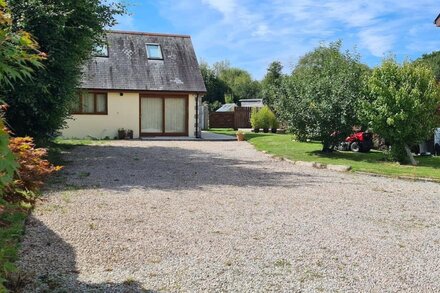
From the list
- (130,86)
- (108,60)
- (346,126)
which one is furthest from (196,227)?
(108,60)

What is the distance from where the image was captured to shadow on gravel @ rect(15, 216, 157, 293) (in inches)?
153

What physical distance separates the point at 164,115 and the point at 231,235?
778 inches

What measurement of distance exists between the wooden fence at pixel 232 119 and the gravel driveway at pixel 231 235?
2731cm

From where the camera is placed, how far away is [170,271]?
443 cm

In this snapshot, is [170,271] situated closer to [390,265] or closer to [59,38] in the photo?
[390,265]

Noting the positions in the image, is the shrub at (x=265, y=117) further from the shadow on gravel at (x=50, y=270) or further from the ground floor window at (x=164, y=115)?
the shadow on gravel at (x=50, y=270)

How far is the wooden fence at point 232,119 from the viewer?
37.8 m

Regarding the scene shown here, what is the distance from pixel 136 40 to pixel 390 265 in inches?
931

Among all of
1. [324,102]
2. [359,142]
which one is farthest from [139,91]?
[359,142]

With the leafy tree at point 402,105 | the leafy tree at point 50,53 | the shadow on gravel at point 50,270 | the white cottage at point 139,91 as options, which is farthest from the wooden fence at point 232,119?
the shadow on gravel at point 50,270

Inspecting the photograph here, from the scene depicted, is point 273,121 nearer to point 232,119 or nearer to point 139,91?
point 232,119

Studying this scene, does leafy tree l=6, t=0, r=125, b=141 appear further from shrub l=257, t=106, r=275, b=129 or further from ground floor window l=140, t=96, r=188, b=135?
shrub l=257, t=106, r=275, b=129

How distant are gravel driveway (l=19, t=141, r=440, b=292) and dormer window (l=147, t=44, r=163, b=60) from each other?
16.0 metres

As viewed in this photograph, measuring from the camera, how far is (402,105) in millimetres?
13555
